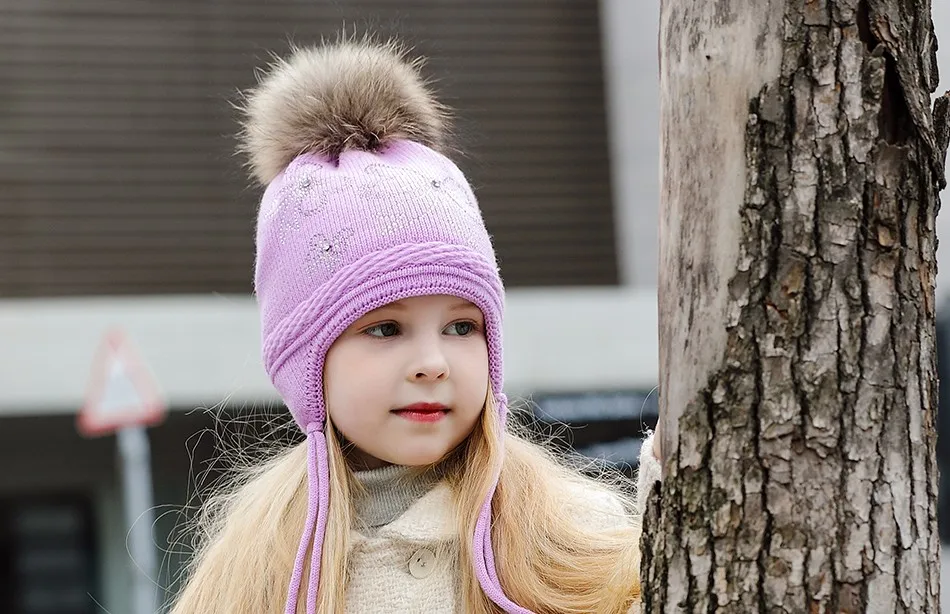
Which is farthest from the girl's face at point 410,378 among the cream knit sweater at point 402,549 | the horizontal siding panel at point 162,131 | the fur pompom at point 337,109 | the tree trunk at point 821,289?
the horizontal siding panel at point 162,131

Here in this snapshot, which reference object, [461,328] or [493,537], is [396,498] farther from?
[461,328]

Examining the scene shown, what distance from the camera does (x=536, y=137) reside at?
8969 millimetres

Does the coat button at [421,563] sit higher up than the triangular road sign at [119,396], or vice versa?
the triangular road sign at [119,396]

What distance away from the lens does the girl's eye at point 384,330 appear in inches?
92.3

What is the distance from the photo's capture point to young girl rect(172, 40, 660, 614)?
231 cm

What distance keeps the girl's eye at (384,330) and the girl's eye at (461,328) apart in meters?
0.09

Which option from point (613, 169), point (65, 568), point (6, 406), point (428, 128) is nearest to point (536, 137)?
point (613, 169)

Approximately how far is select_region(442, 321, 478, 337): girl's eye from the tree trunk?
0.80 m

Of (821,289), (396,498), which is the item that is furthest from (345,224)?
(821,289)

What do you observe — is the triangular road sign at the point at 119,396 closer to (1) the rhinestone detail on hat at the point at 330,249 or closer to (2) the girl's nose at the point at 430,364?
(1) the rhinestone detail on hat at the point at 330,249

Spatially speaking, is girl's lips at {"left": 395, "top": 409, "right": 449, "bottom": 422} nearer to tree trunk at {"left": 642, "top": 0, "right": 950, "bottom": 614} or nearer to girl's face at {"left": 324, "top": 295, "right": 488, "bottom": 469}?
girl's face at {"left": 324, "top": 295, "right": 488, "bottom": 469}

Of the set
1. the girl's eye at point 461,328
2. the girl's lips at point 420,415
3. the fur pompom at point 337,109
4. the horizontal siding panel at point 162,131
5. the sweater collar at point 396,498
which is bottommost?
the sweater collar at point 396,498

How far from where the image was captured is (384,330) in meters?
2.35

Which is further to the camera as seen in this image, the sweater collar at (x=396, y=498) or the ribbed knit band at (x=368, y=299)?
the sweater collar at (x=396, y=498)
